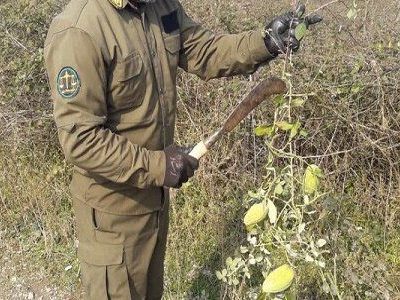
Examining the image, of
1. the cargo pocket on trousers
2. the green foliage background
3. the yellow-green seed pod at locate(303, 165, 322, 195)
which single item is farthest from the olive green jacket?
the green foliage background

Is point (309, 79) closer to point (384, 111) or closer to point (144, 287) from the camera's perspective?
point (384, 111)

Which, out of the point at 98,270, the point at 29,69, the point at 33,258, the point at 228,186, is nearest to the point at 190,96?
the point at 228,186

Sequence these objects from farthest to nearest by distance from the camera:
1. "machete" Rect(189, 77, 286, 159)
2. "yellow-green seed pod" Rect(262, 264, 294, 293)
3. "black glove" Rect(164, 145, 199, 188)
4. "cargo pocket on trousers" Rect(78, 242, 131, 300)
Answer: "cargo pocket on trousers" Rect(78, 242, 131, 300) → "black glove" Rect(164, 145, 199, 188) → "machete" Rect(189, 77, 286, 159) → "yellow-green seed pod" Rect(262, 264, 294, 293)

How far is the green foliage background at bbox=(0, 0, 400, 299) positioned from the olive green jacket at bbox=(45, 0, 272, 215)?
0.97m

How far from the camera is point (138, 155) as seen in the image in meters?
2.08

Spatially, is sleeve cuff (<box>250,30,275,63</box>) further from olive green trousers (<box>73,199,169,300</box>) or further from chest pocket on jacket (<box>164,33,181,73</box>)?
olive green trousers (<box>73,199,169,300</box>)

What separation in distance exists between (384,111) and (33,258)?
→ 2555 mm

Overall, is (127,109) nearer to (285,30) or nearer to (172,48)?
(172,48)

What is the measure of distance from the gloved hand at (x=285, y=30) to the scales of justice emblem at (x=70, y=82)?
0.86 meters

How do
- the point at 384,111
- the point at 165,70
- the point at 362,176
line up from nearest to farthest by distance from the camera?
the point at 165,70
the point at 384,111
the point at 362,176

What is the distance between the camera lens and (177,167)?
2.08m

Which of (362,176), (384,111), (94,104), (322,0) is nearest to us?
(94,104)

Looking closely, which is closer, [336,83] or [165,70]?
[165,70]

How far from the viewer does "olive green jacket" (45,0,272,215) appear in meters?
1.98
